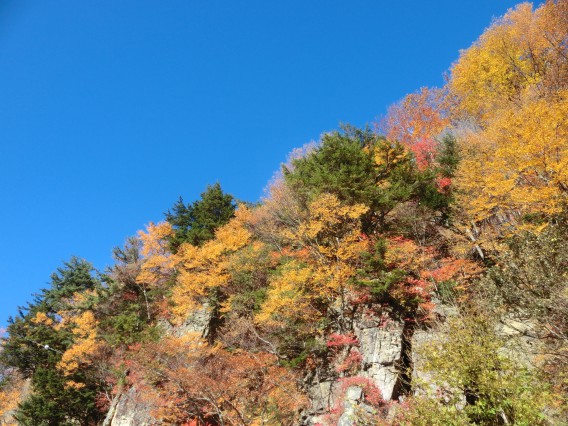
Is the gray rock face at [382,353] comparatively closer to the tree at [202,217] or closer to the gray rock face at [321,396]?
the gray rock face at [321,396]

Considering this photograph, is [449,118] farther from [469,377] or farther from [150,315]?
[150,315]

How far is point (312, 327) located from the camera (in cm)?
1853

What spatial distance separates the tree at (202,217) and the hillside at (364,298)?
0.59ft

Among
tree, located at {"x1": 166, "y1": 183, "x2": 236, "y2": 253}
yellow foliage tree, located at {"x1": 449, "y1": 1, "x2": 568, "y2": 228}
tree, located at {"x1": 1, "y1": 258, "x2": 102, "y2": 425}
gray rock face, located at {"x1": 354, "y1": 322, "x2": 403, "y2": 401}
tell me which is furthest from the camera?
tree, located at {"x1": 166, "y1": 183, "x2": 236, "y2": 253}

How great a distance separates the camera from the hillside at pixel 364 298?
10336 mm

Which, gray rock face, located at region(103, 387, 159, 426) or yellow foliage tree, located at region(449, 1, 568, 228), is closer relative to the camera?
yellow foliage tree, located at region(449, 1, 568, 228)

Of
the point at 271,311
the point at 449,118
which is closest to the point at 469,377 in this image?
the point at 271,311

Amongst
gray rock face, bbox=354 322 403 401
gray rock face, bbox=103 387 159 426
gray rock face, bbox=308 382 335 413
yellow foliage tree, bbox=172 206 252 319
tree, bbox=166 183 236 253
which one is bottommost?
gray rock face, bbox=103 387 159 426

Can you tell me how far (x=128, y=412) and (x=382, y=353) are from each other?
716 inches

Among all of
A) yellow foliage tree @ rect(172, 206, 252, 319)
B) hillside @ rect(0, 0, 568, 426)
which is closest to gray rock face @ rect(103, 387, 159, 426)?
hillside @ rect(0, 0, 568, 426)

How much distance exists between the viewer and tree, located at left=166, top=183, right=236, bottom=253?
2939 cm

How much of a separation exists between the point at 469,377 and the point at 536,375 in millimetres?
1862

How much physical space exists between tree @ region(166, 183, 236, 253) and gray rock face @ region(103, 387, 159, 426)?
12.5m

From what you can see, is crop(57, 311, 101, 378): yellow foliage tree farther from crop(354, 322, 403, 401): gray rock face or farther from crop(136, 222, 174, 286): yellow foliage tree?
crop(354, 322, 403, 401): gray rock face
